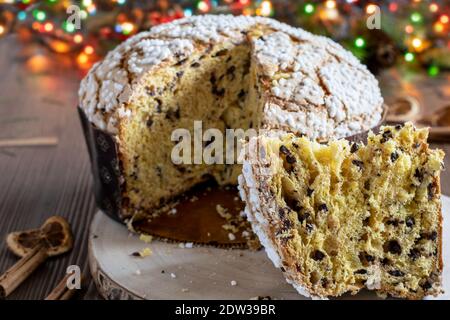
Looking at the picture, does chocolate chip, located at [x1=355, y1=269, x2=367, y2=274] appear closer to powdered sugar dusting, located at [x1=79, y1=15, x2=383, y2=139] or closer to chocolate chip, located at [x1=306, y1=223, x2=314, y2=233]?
chocolate chip, located at [x1=306, y1=223, x2=314, y2=233]

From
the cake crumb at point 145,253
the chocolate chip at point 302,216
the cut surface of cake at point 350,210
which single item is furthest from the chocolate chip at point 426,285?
the cake crumb at point 145,253

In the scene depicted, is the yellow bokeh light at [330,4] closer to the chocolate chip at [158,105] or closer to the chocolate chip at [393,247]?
the chocolate chip at [158,105]

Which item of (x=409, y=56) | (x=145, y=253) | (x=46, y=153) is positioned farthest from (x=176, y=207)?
(x=409, y=56)

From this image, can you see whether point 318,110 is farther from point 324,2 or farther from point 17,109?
point 17,109

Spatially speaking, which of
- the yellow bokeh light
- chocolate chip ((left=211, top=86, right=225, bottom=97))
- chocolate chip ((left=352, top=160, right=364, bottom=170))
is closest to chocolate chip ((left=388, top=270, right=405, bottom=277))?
chocolate chip ((left=352, top=160, right=364, bottom=170))

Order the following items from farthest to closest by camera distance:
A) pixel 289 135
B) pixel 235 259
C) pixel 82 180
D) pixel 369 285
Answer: pixel 82 180 < pixel 235 259 < pixel 369 285 < pixel 289 135

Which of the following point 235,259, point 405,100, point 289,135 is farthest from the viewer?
point 405,100

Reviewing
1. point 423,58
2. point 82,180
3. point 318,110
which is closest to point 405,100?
point 423,58
